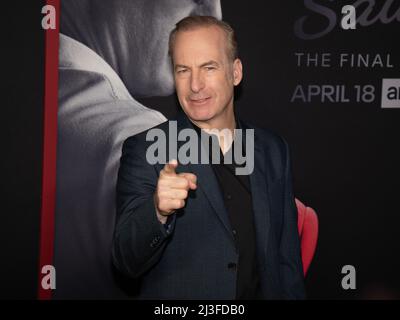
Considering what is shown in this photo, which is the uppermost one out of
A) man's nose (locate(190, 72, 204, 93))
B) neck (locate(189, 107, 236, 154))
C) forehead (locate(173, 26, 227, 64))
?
forehead (locate(173, 26, 227, 64))

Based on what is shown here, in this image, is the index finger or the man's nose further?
the man's nose

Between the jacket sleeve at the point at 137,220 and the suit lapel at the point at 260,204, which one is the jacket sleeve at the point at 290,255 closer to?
the suit lapel at the point at 260,204

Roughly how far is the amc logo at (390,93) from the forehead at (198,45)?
1.07m

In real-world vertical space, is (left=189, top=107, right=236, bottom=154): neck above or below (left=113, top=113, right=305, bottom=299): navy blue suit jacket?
above

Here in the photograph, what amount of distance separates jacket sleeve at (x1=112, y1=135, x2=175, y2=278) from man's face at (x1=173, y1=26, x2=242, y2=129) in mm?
250

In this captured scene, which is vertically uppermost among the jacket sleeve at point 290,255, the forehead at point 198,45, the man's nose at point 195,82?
the forehead at point 198,45

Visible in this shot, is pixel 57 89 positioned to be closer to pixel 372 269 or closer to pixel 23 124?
pixel 23 124

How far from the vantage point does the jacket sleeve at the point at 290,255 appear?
69.8 inches

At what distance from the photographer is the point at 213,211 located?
1.58 meters

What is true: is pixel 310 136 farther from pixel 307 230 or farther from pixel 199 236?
pixel 199 236

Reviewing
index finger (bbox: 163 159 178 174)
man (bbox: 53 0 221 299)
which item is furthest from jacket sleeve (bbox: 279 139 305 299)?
man (bbox: 53 0 221 299)

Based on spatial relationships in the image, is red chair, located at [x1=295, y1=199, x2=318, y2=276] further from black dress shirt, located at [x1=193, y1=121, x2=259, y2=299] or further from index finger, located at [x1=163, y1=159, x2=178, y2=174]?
index finger, located at [x1=163, y1=159, x2=178, y2=174]

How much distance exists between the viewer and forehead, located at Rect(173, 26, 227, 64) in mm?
1651

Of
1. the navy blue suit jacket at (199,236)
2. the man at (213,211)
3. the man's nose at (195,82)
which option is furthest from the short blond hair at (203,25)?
the navy blue suit jacket at (199,236)
